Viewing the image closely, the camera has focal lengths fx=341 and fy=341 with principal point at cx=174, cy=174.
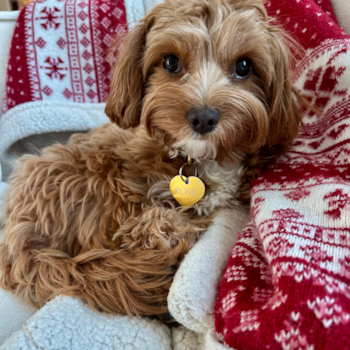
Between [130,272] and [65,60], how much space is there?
55.5 inches

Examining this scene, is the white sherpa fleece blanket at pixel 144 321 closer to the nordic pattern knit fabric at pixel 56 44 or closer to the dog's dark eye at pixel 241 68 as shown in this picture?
the dog's dark eye at pixel 241 68

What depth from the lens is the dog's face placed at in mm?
1029

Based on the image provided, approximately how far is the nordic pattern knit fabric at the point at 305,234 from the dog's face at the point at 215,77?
164mm

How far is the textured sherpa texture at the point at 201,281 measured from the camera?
2.96 feet

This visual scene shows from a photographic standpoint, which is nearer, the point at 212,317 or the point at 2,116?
the point at 212,317

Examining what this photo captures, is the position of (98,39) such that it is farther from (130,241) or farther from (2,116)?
(130,241)

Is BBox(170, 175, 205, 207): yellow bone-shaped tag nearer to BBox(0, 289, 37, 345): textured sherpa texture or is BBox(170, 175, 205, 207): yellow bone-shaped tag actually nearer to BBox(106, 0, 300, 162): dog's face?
BBox(106, 0, 300, 162): dog's face

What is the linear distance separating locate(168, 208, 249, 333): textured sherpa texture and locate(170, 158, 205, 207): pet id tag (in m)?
0.15

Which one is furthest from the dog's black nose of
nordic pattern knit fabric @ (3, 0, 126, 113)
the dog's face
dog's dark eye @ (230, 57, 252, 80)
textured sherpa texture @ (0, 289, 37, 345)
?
nordic pattern knit fabric @ (3, 0, 126, 113)

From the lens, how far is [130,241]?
3.92ft

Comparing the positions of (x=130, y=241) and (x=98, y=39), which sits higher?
(x=98, y=39)

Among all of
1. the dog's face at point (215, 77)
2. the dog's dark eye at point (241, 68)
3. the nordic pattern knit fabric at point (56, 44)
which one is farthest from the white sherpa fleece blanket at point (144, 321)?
the nordic pattern knit fabric at point (56, 44)

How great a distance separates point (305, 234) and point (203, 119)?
42 centimetres

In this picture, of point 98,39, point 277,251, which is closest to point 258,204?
point 277,251
